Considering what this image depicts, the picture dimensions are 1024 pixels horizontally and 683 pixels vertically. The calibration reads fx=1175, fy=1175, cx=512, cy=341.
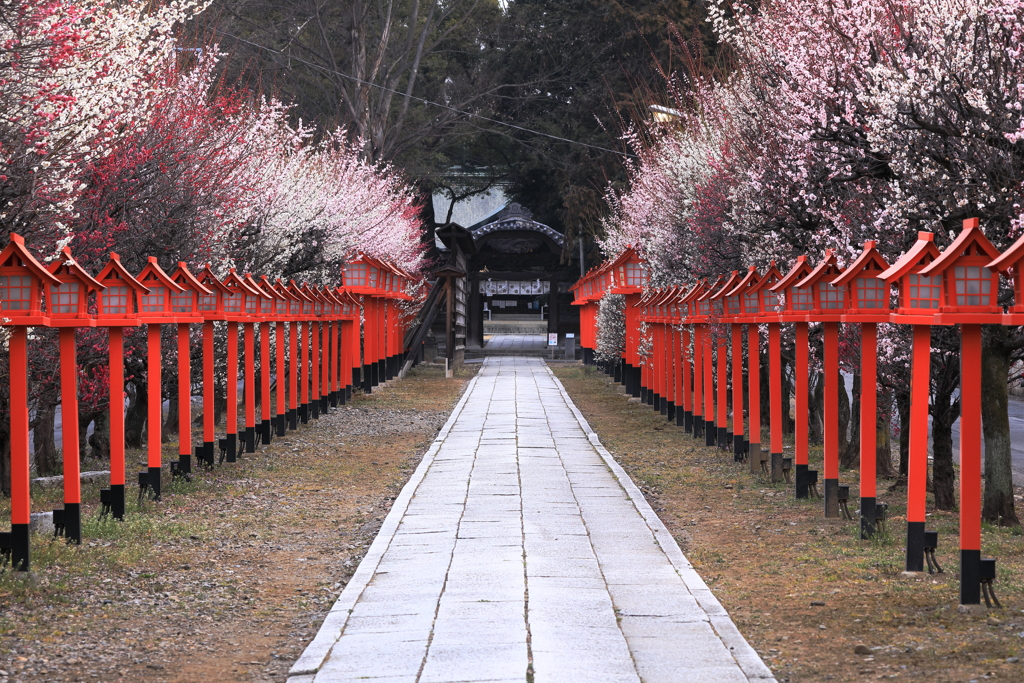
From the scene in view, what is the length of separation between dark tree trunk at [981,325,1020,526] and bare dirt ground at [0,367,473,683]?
5.43 metres

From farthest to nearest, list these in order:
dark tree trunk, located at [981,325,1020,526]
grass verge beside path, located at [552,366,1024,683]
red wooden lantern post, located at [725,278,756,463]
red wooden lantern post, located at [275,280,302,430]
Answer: red wooden lantern post, located at [275,280,302,430]
red wooden lantern post, located at [725,278,756,463]
dark tree trunk, located at [981,325,1020,526]
grass verge beside path, located at [552,366,1024,683]

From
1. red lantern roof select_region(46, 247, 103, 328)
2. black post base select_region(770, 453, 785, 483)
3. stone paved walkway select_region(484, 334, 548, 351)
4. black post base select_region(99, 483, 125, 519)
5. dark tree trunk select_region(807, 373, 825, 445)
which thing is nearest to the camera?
red lantern roof select_region(46, 247, 103, 328)

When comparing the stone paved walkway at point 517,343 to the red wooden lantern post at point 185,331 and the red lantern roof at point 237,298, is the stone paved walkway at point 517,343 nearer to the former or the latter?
the red lantern roof at point 237,298

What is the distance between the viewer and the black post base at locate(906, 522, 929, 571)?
7.70 m

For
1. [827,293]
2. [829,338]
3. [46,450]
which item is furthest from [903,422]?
[46,450]

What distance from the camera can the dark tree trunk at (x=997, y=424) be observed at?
10109mm

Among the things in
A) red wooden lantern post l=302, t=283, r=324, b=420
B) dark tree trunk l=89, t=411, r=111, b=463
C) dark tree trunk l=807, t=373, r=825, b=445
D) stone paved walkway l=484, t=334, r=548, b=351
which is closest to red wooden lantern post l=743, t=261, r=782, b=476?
dark tree trunk l=807, t=373, r=825, b=445

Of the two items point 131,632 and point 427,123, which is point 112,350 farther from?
point 427,123

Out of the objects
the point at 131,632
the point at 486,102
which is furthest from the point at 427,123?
the point at 131,632

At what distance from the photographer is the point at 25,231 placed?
969cm

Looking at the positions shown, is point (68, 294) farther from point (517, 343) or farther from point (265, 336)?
point (517, 343)

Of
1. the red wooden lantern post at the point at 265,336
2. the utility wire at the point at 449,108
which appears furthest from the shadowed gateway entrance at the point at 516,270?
the red wooden lantern post at the point at 265,336

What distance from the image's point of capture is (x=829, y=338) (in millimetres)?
10359

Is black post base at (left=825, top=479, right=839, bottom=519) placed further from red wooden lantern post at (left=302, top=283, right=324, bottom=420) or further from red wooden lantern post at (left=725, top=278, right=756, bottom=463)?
red wooden lantern post at (left=302, top=283, right=324, bottom=420)
